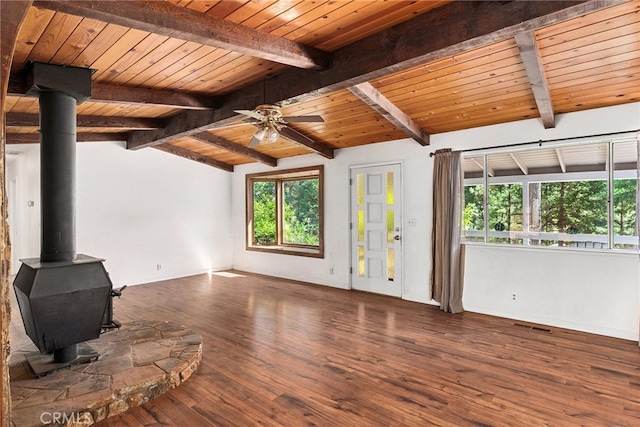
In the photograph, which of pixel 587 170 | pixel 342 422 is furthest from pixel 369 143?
pixel 342 422

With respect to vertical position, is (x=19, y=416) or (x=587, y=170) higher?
(x=587, y=170)

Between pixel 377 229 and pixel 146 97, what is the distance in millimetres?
3812

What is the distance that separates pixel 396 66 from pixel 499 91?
5.31 feet

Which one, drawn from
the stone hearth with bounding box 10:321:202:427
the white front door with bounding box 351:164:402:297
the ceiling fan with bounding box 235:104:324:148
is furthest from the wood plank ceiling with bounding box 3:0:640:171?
the stone hearth with bounding box 10:321:202:427

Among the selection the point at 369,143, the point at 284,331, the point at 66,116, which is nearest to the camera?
the point at 66,116

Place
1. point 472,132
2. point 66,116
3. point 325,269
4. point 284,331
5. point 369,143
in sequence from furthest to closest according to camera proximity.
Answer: point 325,269, point 369,143, point 472,132, point 284,331, point 66,116

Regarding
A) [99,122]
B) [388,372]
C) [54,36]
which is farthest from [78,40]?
[388,372]

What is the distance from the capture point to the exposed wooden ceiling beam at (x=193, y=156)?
6970 mm

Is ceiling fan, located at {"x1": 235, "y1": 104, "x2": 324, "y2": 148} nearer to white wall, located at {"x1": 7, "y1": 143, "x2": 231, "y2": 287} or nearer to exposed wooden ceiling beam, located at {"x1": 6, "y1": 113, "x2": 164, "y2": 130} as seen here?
exposed wooden ceiling beam, located at {"x1": 6, "y1": 113, "x2": 164, "y2": 130}

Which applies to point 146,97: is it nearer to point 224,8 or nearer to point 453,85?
point 224,8

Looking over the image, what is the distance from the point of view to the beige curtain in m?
4.84

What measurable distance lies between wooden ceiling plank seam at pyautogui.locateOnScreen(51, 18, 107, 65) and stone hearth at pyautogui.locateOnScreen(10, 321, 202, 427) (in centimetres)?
254

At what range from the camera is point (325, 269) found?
21.8 ft

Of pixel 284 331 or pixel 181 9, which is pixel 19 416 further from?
pixel 181 9
